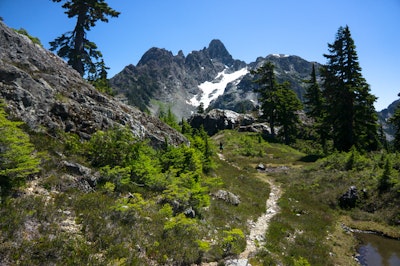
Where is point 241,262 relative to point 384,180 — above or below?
below

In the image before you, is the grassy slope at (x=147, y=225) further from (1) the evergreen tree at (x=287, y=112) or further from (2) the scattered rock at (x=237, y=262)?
(1) the evergreen tree at (x=287, y=112)

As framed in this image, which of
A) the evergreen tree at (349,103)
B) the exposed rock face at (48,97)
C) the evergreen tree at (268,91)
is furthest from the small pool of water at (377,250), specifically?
the evergreen tree at (268,91)

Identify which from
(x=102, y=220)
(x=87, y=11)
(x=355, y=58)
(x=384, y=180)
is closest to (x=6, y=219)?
(x=102, y=220)

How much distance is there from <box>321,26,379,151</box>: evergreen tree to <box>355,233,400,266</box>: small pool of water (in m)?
20.4

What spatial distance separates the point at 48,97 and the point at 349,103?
109ft

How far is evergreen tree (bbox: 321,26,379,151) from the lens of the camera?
107 feet

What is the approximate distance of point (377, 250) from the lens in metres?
13.3

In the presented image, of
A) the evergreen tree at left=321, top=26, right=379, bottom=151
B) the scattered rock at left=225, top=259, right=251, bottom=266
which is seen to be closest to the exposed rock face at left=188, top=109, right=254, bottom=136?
the evergreen tree at left=321, top=26, right=379, bottom=151

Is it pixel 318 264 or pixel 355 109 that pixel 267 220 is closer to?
pixel 318 264

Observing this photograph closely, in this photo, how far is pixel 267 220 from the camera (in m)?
15.6

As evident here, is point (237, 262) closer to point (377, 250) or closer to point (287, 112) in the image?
point (377, 250)

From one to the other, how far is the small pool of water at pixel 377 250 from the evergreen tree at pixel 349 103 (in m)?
20.4

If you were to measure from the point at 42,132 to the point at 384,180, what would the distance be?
22.5m

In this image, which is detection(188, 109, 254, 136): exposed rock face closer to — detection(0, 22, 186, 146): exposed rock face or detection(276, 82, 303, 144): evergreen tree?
detection(276, 82, 303, 144): evergreen tree
